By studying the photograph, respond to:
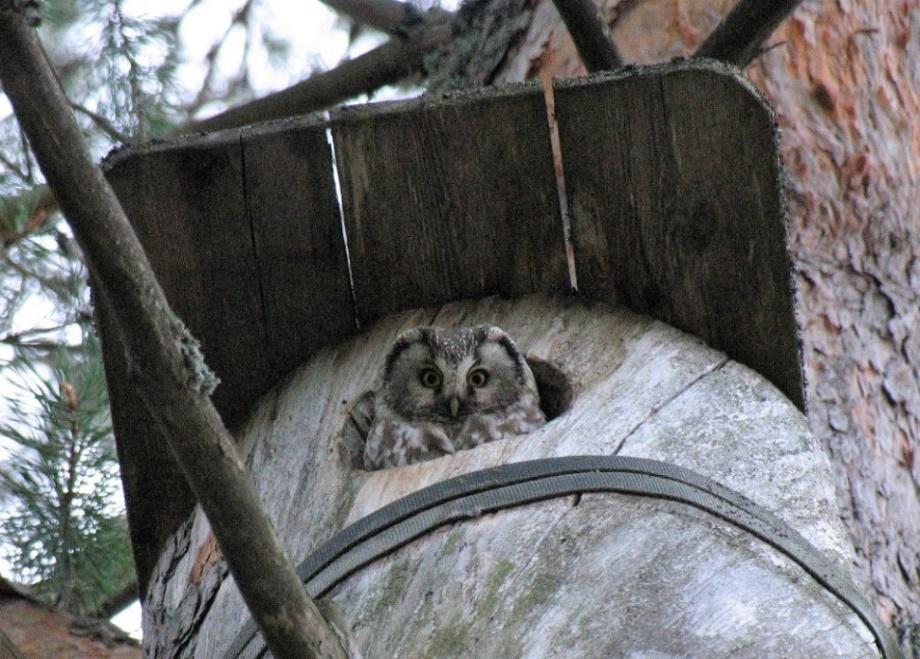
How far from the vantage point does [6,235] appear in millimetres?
3123

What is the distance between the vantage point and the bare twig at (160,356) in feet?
3.85

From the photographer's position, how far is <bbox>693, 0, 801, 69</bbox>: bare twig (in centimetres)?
238

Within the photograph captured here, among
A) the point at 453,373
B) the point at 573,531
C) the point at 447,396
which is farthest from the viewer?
the point at 447,396

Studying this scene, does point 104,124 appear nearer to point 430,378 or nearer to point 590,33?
point 430,378

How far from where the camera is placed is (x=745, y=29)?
2.39 meters

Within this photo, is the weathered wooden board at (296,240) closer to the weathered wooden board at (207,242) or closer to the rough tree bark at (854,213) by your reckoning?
the weathered wooden board at (207,242)

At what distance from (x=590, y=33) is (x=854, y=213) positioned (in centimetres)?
75

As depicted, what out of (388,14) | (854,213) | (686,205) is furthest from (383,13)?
(686,205)

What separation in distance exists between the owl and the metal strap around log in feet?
2.61

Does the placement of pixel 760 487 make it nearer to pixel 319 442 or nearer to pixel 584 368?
pixel 584 368

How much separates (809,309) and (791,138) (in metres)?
0.39

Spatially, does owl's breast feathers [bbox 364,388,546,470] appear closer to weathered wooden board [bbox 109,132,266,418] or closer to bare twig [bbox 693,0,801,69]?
weathered wooden board [bbox 109,132,266,418]

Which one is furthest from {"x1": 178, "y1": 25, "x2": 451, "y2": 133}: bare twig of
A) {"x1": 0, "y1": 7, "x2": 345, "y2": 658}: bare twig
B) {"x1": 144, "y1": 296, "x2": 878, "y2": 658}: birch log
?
{"x1": 0, "y1": 7, "x2": 345, "y2": 658}: bare twig

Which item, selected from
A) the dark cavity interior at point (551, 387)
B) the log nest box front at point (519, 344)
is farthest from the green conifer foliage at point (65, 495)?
the dark cavity interior at point (551, 387)
